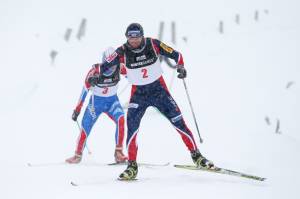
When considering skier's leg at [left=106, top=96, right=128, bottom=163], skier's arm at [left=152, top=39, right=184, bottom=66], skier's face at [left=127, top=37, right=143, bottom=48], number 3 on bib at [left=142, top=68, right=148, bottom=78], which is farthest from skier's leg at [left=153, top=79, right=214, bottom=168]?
skier's leg at [left=106, top=96, right=128, bottom=163]

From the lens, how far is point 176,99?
56.9 ft

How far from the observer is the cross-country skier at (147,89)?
6590 millimetres

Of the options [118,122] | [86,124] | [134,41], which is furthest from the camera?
[86,124]

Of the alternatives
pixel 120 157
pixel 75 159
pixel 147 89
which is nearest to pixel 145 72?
pixel 147 89

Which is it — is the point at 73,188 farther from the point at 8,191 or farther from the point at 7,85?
the point at 7,85

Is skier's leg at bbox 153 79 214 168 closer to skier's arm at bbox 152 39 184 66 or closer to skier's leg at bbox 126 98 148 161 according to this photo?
skier's leg at bbox 126 98 148 161

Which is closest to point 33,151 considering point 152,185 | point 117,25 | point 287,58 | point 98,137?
point 98,137

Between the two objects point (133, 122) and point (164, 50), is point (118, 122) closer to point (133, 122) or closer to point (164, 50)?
point (133, 122)

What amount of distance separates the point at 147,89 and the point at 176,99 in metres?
10.6

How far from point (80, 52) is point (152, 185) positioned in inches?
733

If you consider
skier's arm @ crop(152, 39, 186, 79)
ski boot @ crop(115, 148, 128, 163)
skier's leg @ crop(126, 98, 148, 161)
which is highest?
skier's arm @ crop(152, 39, 186, 79)

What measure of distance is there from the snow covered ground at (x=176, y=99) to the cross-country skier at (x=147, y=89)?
417mm

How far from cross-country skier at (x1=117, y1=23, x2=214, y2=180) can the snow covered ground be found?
0.42 meters

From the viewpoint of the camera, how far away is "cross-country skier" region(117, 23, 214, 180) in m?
6.59
